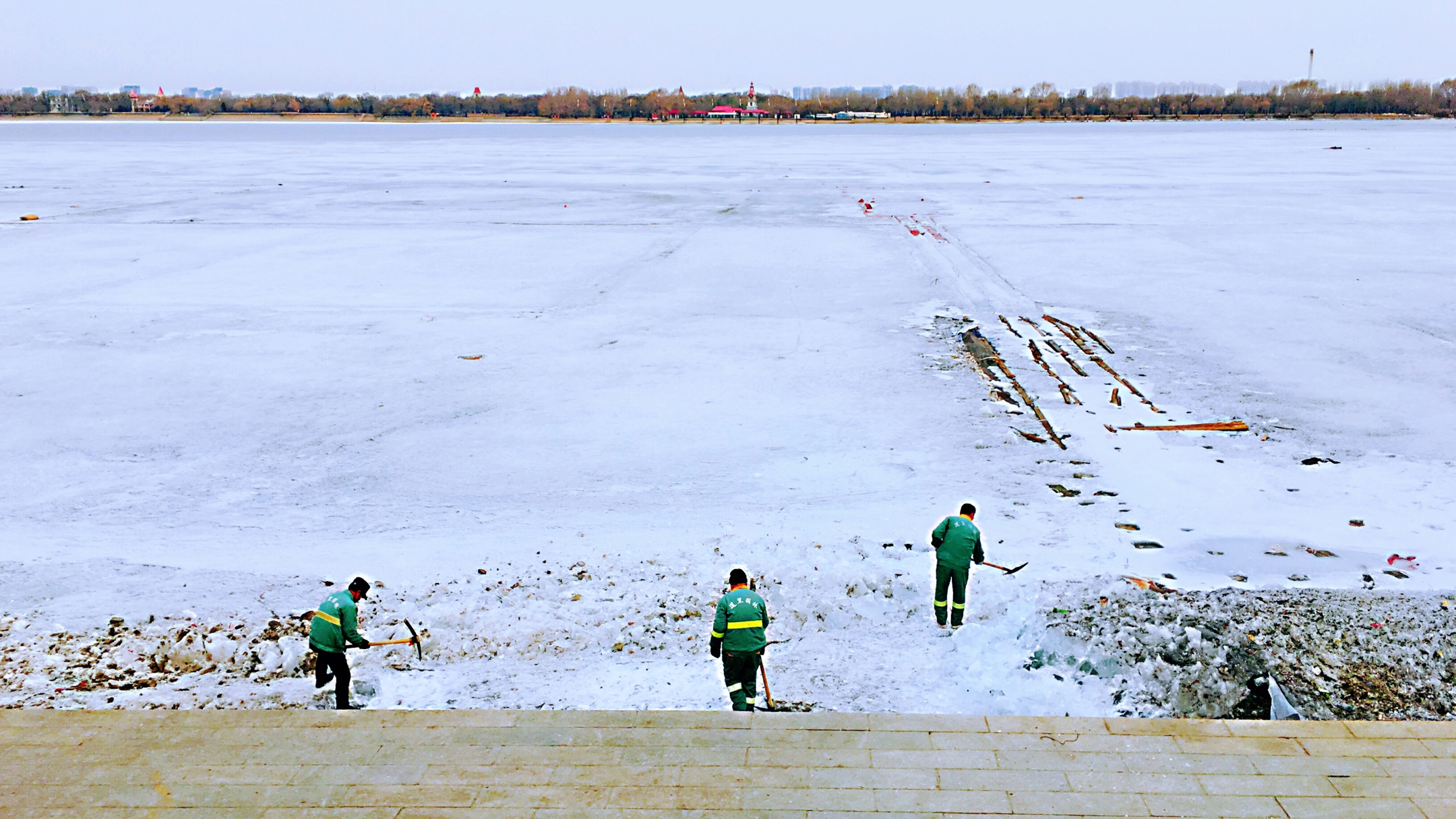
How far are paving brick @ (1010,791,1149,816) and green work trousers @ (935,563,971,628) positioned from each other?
2244mm

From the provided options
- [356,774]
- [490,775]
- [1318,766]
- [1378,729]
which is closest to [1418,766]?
[1378,729]

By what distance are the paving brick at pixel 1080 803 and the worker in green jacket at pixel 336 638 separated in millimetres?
4002

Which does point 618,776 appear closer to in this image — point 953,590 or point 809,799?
point 809,799

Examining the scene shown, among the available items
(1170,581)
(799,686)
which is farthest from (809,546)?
(1170,581)

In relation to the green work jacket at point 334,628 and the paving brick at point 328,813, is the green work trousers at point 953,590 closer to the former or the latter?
the paving brick at point 328,813

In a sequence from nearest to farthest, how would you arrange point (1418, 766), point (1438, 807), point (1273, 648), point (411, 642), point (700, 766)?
point (1438, 807) < point (1418, 766) < point (700, 766) < point (1273, 648) < point (411, 642)

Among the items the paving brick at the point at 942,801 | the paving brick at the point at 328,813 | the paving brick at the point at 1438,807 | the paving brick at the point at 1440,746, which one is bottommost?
the paving brick at the point at 328,813

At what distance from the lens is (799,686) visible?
21.9 ft

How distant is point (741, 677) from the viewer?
20.1 feet

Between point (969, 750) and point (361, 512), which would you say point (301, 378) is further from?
point (969, 750)

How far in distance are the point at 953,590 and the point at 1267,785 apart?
251 centimetres

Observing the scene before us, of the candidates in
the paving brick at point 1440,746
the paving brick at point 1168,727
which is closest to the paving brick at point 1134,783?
the paving brick at point 1168,727

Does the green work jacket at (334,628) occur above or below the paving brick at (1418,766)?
above

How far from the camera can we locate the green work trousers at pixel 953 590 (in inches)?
287
